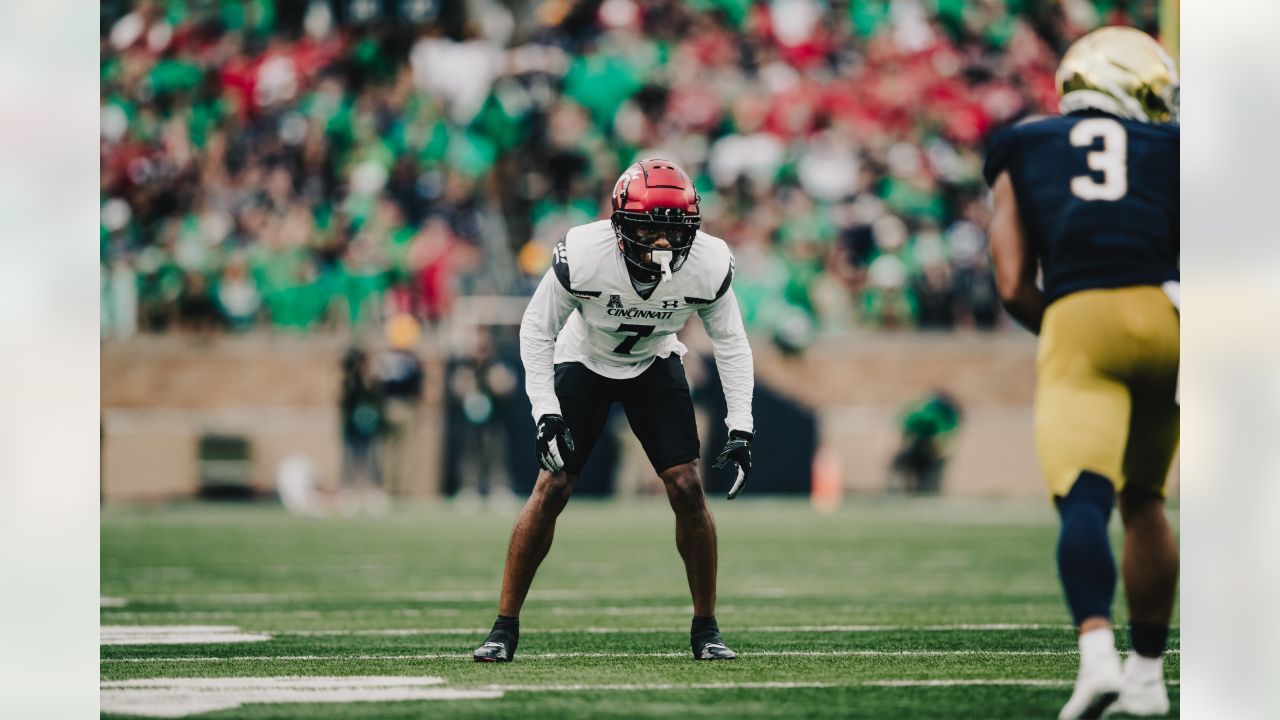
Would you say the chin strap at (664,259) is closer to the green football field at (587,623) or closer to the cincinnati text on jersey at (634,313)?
the cincinnati text on jersey at (634,313)

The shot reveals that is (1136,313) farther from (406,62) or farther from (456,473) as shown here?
(406,62)

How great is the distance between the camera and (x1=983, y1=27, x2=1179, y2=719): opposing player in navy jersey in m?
3.67

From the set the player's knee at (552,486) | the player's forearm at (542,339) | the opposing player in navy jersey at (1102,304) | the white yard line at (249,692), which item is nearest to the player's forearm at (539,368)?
the player's forearm at (542,339)

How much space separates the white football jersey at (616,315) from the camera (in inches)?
195

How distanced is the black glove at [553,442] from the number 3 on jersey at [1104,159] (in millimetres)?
1725

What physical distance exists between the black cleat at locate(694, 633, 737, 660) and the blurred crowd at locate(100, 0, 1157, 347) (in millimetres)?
11482

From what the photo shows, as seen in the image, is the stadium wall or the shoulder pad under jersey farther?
the stadium wall

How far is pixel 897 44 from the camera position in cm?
1936

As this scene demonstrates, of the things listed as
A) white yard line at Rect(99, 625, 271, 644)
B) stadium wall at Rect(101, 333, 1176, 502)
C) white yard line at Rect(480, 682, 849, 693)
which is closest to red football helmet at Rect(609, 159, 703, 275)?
white yard line at Rect(480, 682, 849, 693)

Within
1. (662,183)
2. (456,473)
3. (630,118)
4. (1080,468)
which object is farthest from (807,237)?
(1080,468)

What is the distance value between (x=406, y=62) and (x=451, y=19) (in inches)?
28.6

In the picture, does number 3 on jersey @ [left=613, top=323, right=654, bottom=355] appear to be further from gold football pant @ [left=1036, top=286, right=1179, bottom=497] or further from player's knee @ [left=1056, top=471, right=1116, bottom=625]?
player's knee @ [left=1056, top=471, right=1116, bottom=625]

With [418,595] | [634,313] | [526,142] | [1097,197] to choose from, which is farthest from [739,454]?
[526,142]

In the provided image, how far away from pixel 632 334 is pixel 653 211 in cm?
46
